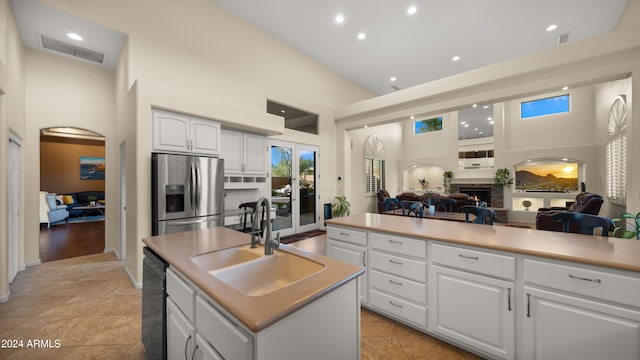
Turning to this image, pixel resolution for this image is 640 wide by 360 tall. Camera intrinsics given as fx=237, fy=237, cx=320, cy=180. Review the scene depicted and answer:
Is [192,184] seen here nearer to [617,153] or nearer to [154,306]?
[154,306]

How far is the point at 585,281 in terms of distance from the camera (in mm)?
1349

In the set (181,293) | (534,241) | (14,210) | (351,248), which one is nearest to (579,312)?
(534,241)

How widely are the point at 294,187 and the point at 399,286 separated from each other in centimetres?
400

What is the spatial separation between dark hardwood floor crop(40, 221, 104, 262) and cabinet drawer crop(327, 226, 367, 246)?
4.79 metres

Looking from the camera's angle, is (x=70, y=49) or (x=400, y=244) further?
(x=70, y=49)

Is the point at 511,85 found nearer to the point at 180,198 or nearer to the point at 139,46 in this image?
the point at 180,198

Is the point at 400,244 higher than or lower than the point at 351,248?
higher

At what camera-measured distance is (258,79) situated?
4.96 m

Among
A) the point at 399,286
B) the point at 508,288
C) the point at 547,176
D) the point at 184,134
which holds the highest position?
the point at 184,134

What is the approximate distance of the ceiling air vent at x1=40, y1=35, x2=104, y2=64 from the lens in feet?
11.8

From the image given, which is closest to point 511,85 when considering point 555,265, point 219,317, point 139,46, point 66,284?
point 555,265

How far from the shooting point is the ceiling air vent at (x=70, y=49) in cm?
359

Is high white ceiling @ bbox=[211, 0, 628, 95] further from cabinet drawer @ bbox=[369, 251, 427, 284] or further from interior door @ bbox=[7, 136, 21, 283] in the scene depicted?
cabinet drawer @ bbox=[369, 251, 427, 284]

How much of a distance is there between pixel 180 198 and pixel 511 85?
5.57m
